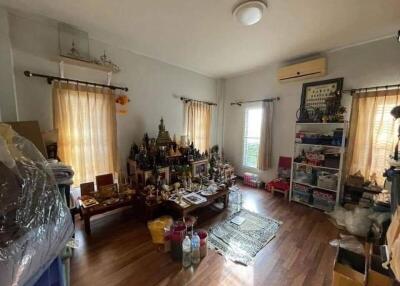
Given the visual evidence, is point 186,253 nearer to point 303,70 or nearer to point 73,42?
point 73,42

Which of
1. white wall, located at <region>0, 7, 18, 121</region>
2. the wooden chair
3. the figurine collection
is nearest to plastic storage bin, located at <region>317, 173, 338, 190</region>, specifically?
the figurine collection

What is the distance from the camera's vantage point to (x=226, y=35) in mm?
2283

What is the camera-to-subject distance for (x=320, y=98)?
2.93 meters

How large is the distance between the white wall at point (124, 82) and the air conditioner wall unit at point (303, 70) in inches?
63.1

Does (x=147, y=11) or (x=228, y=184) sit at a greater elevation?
(x=147, y=11)

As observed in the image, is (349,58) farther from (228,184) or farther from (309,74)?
(228,184)

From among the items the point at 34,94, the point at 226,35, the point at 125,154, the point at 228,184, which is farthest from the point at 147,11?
the point at 228,184

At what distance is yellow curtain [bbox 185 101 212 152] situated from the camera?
3.70 metres

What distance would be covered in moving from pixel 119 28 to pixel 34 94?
126 centimetres

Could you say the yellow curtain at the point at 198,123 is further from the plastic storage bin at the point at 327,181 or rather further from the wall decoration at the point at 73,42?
the plastic storage bin at the point at 327,181

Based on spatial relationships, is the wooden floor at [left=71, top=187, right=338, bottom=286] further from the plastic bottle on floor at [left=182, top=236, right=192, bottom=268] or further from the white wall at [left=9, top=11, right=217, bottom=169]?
the white wall at [left=9, top=11, right=217, bottom=169]

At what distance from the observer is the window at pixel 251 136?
391 centimetres

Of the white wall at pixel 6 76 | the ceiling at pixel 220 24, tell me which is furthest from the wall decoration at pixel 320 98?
the white wall at pixel 6 76

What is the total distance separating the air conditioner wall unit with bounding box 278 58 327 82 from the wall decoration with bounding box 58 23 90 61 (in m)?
3.09
